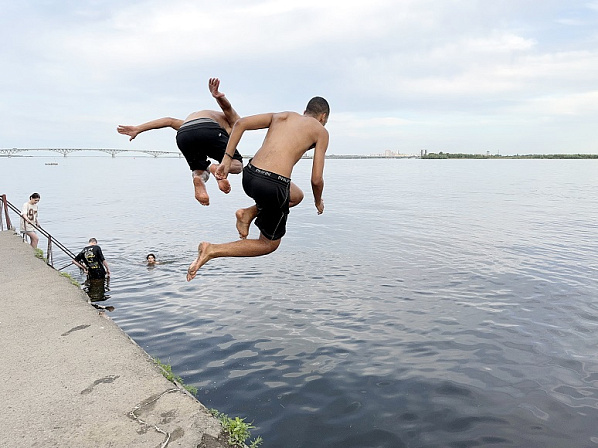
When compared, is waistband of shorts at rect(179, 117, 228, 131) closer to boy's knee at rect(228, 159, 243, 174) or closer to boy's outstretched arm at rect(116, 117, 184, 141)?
boy's outstretched arm at rect(116, 117, 184, 141)

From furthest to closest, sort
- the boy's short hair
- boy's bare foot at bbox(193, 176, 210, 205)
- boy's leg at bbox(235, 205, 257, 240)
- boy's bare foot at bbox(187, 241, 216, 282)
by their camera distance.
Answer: boy's leg at bbox(235, 205, 257, 240)
boy's bare foot at bbox(193, 176, 210, 205)
boy's bare foot at bbox(187, 241, 216, 282)
the boy's short hair

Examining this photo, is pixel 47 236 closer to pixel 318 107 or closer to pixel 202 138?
pixel 202 138

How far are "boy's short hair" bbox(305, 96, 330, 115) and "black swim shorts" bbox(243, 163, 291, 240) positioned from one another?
0.96 metres

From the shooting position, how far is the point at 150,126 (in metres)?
6.64

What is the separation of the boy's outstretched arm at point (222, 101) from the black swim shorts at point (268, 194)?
82 centimetres

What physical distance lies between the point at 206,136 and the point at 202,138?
64 mm

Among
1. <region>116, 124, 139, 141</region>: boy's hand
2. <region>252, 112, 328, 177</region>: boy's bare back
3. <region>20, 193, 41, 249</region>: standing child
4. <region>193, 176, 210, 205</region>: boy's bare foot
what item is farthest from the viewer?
<region>20, 193, 41, 249</region>: standing child

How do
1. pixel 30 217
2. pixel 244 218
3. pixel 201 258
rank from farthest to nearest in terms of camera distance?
pixel 30 217 → pixel 244 218 → pixel 201 258

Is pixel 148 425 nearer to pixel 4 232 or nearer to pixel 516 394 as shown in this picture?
pixel 516 394

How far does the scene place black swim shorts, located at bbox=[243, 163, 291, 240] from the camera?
5.75 meters

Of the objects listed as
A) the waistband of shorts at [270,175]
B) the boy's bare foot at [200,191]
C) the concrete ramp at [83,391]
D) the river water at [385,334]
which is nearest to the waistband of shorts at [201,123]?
the boy's bare foot at [200,191]

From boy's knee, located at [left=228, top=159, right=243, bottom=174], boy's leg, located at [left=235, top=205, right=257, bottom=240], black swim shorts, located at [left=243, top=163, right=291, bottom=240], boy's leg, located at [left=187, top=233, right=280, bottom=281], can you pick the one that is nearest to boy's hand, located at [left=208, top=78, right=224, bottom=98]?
boy's knee, located at [left=228, top=159, right=243, bottom=174]

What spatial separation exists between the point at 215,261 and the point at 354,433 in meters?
17.0

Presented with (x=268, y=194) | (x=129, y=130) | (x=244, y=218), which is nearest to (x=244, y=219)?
(x=244, y=218)
